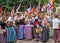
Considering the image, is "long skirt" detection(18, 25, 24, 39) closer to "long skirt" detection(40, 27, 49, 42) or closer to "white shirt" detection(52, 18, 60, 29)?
"long skirt" detection(40, 27, 49, 42)

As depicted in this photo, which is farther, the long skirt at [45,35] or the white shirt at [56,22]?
the white shirt at [56,22]

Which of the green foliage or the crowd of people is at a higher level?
the green foliage

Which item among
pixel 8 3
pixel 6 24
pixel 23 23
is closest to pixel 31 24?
pixel 23 23

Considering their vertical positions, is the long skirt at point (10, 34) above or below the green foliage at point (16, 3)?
below

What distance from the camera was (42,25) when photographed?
53.9ft

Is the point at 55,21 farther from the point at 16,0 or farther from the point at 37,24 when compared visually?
the point at 16,0

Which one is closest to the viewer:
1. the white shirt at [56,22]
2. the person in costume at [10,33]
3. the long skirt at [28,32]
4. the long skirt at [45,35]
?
the person in costume at [10,33]

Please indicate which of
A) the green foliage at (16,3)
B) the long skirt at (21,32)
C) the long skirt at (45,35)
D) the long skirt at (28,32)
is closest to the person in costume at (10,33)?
the long skirt at (21,32)

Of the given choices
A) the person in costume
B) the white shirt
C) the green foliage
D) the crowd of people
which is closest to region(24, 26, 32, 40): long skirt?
the crowd of people

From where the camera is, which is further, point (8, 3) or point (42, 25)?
point (8, 3)

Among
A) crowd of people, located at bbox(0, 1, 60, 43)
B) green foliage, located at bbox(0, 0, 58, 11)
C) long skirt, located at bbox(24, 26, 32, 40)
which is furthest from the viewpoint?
green foliage, located at bbox(0, 0, 58, 11)

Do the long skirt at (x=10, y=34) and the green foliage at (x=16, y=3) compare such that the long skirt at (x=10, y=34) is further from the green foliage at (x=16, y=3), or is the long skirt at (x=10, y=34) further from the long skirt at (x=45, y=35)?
the green foliage at (x=16, y=3)

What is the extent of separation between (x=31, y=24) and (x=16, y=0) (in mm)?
8451

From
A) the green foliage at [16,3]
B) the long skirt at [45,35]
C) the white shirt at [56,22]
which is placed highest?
the green foliage at [16,3]
